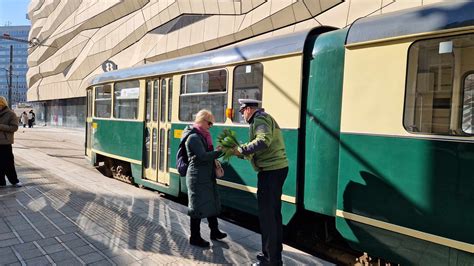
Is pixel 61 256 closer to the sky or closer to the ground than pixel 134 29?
closer to the ground

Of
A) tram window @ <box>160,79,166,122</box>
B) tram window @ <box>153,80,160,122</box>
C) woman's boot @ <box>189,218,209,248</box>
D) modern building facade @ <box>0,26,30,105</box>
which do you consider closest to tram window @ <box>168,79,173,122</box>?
tram window @ <box>160,79,166,122</box>

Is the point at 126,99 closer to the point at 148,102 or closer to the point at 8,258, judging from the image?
the point at 148,102

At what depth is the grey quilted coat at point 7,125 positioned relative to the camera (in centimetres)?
673

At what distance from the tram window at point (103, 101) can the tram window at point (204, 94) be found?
10.5 ft

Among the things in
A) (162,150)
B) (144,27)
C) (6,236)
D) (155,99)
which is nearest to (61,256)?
(6,236)

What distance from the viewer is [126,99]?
27.3 ft

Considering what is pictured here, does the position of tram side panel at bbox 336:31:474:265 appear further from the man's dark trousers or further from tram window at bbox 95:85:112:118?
tram window at bbox 95:85:112:118

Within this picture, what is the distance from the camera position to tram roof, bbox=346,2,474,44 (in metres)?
3.34

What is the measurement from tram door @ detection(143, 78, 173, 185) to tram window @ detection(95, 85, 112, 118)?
1.86m

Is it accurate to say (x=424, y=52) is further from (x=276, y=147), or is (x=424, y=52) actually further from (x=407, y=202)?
(x=276, y=147)

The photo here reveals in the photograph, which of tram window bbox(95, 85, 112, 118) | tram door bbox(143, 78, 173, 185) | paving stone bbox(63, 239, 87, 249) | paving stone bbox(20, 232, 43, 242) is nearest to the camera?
paving stone bbox(63, 239, 87, 249)

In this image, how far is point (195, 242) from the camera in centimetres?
437

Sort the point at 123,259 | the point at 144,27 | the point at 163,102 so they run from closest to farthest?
1. the point at 123,259
2. the point at 163,102
3. the point at 144,27

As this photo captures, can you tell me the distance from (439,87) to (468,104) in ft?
0.95
